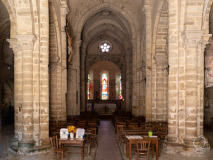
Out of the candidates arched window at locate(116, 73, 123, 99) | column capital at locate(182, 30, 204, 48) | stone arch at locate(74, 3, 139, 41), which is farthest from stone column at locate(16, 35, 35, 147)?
arched window at locate(116, 73, 123, 99)

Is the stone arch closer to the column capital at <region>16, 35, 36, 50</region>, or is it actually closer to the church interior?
the church interior

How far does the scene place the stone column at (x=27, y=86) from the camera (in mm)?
9047

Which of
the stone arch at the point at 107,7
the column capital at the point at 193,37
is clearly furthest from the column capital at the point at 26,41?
the stone arch at the point at 107,7

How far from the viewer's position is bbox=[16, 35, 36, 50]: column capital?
29.9 ft

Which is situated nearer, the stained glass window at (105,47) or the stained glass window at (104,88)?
the stained glass window at (105,47)

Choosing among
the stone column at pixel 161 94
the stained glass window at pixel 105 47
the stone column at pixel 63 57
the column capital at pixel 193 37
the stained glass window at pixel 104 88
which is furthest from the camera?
the stained glass window at pixel 104 88

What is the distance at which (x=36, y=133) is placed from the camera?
30.1 feet

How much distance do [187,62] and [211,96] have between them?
813cm

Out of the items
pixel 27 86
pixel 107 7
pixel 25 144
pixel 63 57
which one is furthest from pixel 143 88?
pixel 25 144

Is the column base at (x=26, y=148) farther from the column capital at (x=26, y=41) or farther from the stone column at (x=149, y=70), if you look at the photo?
the stone column at (x=149, y=70)

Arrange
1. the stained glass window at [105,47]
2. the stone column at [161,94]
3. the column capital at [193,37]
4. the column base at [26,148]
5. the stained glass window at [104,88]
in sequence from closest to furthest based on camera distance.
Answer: the column capital at [193,37] < the column base at [26,148] < the stone column at [161,94] < the stained glass window at [105,47] < the stained glass window at [104,88]

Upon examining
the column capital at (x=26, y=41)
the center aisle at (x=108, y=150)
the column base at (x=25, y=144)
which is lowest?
the center aisle at (x=108, y=150)

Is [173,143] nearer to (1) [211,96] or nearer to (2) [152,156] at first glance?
(2) [152,156]

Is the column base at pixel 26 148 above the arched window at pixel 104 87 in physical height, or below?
below
